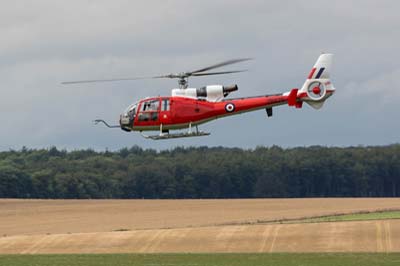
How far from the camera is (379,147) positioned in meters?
145

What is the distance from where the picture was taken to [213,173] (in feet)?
453

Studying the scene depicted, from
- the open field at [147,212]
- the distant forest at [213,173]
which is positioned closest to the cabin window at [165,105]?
the open field at [147,212]

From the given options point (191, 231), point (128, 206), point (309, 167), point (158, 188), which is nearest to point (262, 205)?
point (128, 206)

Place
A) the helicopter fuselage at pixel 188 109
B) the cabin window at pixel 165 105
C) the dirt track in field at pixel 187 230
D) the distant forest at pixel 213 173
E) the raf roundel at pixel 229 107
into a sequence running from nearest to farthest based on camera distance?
the helicopter fuselage at pixel 188 109
the raf roundel at pixel 229 107
the cabin window at pixel 165 105
the dirt track in field at pixel 187 230
the distant forest at pixel 213 173

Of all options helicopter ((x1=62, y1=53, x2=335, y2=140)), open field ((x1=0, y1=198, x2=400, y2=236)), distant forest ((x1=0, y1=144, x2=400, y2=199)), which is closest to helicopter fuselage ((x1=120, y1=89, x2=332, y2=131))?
helicopter ((x1=62, y1=53, x2=335, y2=140))

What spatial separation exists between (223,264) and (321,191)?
304ft

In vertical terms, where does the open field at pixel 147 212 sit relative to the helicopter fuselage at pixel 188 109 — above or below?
below

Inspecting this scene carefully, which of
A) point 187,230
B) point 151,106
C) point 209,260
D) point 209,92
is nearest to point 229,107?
point 209,92

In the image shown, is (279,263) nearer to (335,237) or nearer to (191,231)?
(335,237)

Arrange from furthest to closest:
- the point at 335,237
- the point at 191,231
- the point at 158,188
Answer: the point at 158,188, the point at 191,231, the point at 335,237

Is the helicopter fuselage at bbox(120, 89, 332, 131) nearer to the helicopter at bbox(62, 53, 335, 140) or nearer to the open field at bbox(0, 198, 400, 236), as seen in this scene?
the helicopter at bbox(62, 53, 335, 140)

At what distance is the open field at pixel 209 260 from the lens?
4850cm

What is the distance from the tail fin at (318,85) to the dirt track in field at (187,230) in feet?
22.7

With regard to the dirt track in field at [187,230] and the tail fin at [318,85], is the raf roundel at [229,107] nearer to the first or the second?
the tail fin at [318,85]
